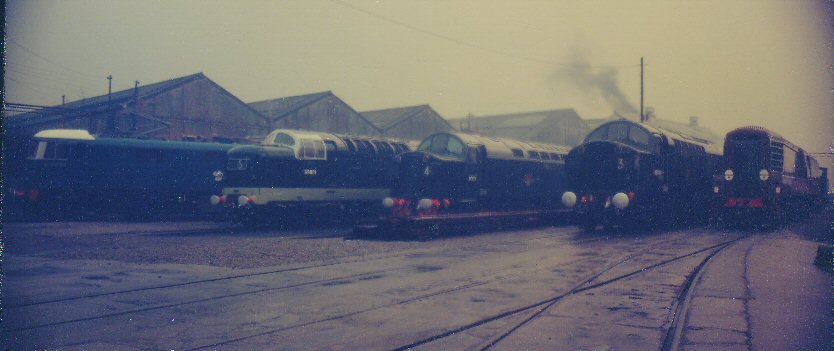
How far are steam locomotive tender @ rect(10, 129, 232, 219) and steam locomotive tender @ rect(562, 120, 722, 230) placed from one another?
15.0m

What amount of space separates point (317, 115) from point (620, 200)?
89.8ft

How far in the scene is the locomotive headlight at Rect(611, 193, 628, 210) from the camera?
47.8 ft

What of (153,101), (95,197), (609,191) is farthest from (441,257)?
(153,101)

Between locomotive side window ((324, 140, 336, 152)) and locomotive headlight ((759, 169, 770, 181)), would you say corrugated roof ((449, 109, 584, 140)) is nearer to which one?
locomotive side window ((324, 140, 336, 152))

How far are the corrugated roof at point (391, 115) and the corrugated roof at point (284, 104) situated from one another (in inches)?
226

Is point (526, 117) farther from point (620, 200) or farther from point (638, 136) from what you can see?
point (620, 200)

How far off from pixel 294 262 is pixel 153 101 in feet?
87.9

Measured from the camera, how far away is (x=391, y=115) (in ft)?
153

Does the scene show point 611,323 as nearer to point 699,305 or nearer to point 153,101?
point 699,305

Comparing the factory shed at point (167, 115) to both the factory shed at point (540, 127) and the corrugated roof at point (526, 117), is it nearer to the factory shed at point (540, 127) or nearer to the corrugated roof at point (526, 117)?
the factory shed at point (540, 127)

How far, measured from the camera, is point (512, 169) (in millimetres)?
18047

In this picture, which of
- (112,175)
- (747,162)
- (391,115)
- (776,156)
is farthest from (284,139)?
(391,115)

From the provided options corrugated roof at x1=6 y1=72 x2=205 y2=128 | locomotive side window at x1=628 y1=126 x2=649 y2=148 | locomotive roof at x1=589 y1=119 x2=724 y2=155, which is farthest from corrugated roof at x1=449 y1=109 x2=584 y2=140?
locomotive side window at x1=628 y1=126 x2=649 y2=148

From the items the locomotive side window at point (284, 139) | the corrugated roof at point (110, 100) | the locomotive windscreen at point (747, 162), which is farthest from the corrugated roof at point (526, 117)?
the locomotive side window at point (284, 139)
